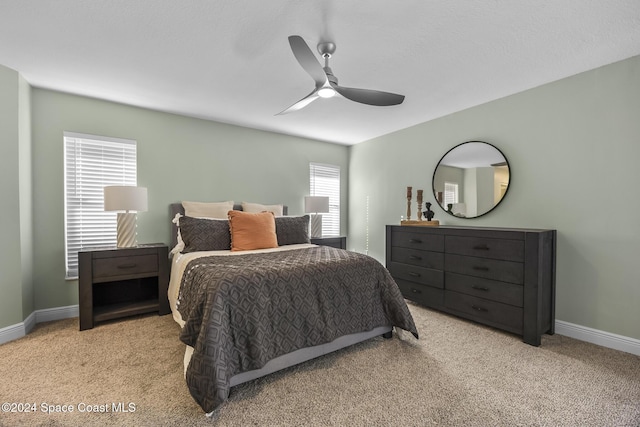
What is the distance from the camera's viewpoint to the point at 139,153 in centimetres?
338

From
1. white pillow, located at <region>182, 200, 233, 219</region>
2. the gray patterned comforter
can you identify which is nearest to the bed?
the gray patterned comforter

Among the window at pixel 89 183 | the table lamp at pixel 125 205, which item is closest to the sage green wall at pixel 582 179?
the table lamp at pixel 125 205

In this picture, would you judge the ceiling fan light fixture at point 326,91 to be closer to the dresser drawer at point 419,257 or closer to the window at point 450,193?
the dresser drawer at point 419,257

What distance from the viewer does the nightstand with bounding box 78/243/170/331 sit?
2.70 meters

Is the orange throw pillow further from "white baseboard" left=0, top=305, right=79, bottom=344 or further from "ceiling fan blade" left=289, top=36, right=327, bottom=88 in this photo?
"white baseboard" left=0, top=305, right=79, bottom=344

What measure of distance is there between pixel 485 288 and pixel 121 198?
373cm

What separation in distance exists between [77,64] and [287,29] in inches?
75.0

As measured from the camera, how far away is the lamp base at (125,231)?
2.97 m

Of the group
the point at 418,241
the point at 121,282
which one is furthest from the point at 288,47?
the point at 121,282

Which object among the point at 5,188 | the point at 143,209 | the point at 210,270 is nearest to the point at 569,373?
the point at 210,270

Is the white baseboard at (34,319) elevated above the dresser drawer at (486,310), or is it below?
below

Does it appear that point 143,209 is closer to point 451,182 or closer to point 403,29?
point 403,29

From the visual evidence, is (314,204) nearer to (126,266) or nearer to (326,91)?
(326,91)

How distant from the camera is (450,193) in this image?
362cm
